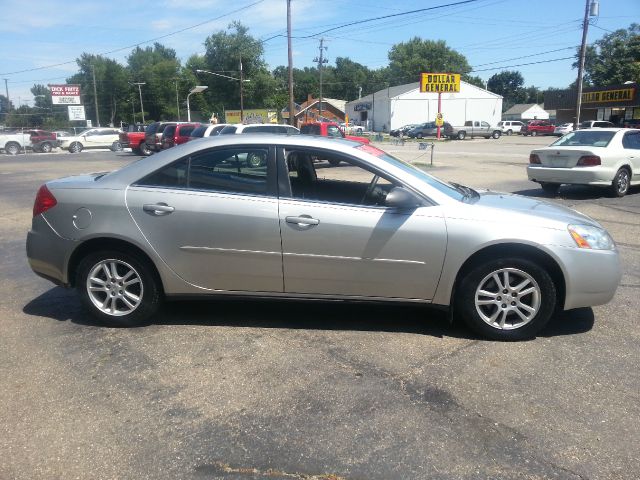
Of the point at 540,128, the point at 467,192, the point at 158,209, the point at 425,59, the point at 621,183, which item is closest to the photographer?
the point at 158,209

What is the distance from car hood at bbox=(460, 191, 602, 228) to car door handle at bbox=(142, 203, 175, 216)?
93.6 inches

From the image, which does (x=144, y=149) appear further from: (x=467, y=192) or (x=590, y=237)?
(x=590, y=237)

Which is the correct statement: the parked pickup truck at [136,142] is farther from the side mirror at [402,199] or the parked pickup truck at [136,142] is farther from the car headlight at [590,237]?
the car headlight at [590,237]

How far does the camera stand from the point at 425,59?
113000mm

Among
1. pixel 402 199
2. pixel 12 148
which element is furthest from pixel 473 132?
pixel 402 199

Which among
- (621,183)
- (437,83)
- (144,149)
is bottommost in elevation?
(621,183)

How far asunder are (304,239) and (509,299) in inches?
64.2

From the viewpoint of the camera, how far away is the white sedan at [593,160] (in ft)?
36.2

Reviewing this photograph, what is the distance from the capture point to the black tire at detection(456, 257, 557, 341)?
4066 mm

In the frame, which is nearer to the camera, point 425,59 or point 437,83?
point 437,83

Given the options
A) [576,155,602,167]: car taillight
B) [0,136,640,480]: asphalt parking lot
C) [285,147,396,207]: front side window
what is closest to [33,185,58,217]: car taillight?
[0,136,640,480]: asphalt parking lot

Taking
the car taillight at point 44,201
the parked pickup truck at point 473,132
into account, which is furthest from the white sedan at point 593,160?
the parked pickup truck at point 473,132

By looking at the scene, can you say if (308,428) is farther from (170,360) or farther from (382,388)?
(170,360)

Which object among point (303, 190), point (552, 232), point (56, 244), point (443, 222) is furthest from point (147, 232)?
point (552, 232)
